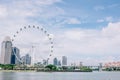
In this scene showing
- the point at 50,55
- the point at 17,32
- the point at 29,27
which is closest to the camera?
the point at 29,27

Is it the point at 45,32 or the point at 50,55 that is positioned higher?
the point at 45,32

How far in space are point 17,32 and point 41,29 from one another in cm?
1058

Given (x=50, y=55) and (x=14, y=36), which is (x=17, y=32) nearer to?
(x=14, y=36)

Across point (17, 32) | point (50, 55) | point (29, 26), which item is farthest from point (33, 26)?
point (50, 55)

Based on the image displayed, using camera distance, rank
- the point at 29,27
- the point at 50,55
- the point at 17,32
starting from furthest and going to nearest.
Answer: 1. the point at 50,55
2. the point at 17,32
3. the point at 29,27

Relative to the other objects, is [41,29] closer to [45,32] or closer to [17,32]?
[45,32]

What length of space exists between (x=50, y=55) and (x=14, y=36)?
60.2ft

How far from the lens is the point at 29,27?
111m

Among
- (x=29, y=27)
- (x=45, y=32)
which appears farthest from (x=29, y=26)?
(x=45, y=32)

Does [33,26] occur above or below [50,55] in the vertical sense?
above

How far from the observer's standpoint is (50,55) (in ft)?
415

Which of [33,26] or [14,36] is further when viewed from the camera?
[14,36]

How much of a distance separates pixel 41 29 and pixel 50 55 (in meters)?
15.9

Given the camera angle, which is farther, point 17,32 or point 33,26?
point 17,32
